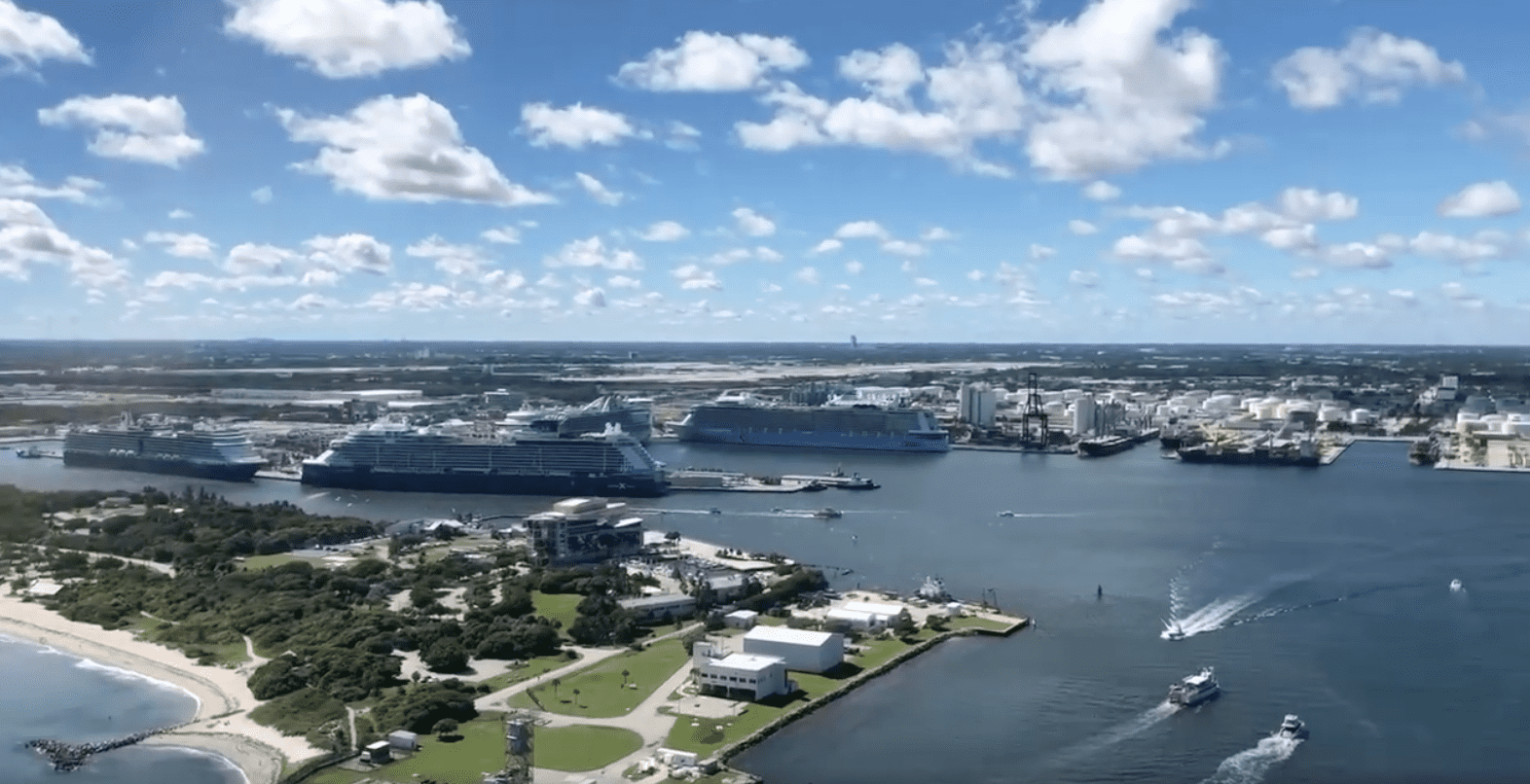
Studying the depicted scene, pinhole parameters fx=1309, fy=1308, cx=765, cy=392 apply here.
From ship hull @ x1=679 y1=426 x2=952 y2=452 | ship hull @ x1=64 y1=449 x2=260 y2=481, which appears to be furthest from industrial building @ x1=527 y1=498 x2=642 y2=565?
ship hull @ x1=679 y1=426 x2=952 y2=452

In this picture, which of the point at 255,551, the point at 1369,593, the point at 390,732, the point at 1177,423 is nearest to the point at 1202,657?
the point at 1369,593

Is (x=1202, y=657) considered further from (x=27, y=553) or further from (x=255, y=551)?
(x=27, y=553)

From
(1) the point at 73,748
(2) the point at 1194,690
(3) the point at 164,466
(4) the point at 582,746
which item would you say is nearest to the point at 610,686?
(4) the point at 582,746

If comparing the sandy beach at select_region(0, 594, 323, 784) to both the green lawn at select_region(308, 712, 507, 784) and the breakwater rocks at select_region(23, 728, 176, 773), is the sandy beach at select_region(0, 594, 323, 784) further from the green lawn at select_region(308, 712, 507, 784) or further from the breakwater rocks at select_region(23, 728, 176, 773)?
the green lawn at select_region(308, 712, 507, 784)

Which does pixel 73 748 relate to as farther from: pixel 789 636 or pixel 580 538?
pixel 580 538

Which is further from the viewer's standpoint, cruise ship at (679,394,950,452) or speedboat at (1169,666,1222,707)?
cruise ship at (679,394,950,452)

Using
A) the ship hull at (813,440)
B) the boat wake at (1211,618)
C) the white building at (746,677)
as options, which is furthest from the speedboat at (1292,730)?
the ship hull at (813,440)

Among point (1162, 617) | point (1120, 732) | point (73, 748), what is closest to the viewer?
point (73, 748)
